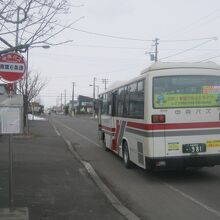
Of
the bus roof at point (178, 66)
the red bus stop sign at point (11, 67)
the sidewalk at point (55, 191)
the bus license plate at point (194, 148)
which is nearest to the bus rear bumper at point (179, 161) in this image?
the bus license plate at point (194, 148)

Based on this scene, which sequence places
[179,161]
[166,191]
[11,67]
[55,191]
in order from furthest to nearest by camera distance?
[179,161], [166,191], [55,191], [11,67]

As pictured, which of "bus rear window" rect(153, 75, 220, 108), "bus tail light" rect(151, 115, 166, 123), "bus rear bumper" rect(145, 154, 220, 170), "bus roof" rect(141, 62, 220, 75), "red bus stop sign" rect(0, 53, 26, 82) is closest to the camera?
"red bus stop sign" rect(0, 53, 26, 82)

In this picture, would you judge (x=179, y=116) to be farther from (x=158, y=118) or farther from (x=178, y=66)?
(x=178, y=66)

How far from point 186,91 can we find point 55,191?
429 cm

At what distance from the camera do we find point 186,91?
486 inches

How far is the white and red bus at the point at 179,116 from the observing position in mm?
11969

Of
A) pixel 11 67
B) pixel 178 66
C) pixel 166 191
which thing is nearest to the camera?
pixel 11 67

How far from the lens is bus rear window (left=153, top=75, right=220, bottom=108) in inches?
479

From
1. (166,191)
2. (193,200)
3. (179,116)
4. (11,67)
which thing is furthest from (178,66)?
(11,67)

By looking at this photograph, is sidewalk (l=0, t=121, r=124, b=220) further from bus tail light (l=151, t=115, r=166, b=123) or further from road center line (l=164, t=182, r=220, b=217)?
bus tail light (l=151, t=115, r=166, b=123)

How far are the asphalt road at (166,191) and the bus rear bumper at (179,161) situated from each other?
18.2 inches

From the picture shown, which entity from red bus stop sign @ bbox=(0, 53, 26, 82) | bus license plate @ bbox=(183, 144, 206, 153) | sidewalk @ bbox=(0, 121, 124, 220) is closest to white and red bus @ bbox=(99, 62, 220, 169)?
bus license plate @ bbox=(183, 144, 206, 153)

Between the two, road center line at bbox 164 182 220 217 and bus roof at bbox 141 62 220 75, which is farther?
bus roof at bbox 141 62 220 75

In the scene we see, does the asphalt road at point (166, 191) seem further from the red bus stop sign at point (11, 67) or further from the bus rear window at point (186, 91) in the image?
the red bus stop sign at point (11, 67)
